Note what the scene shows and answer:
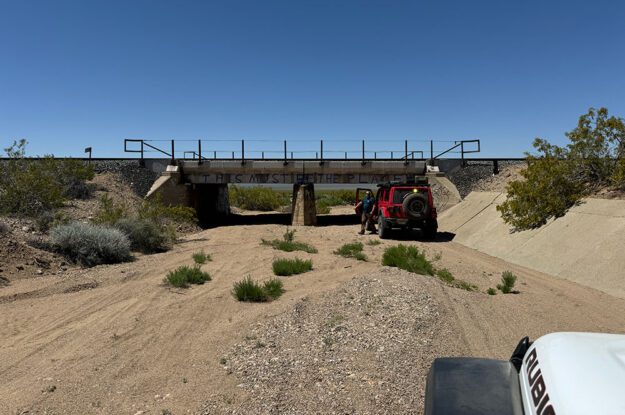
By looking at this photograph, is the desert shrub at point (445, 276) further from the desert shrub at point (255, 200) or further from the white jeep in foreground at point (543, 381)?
the desert shrub at point (255, 200)

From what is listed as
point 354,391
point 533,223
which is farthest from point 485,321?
point 533,223

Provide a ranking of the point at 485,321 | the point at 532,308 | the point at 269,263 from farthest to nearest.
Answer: the point at 269,263, the point at 532,308, the point at 485,321

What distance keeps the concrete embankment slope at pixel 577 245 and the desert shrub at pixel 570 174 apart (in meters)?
0.59

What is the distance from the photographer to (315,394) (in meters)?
5.24

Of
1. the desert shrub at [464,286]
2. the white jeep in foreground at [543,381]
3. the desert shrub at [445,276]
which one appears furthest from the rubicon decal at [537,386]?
the desert shrub at [445,276]

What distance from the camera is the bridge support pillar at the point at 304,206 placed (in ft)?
99.7

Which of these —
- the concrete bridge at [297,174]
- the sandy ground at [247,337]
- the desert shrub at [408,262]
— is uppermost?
the concrete bridge at [297,174]

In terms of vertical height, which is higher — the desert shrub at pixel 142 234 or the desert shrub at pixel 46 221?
the desert shrub at pixel 46 221

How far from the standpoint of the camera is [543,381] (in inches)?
88.0

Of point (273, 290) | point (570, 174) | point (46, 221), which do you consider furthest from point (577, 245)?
point (46, 221)

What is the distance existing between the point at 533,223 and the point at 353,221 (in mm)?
18425

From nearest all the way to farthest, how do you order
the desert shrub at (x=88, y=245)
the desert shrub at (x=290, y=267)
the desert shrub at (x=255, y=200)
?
the desert shrub at (x=290, y=267) → the desert shrub at (x=88, y=245) → the desert shrub at (x=255, y=200)

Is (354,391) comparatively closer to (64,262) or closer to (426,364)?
(426,364)

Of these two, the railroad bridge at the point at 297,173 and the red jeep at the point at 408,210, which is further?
the railroad bridge at the point at 297,173
